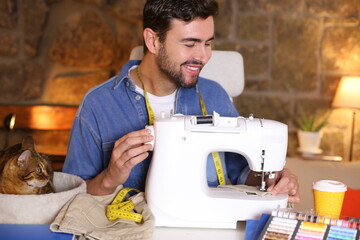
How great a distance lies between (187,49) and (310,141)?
6.96 ft

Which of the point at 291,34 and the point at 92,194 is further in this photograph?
the point at 291,34

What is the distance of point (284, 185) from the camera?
139 centimetres

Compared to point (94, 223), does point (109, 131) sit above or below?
above

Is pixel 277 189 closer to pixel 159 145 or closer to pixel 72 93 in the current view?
pixel 159 145

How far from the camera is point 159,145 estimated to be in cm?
→ 132

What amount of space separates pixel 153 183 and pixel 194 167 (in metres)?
0.11

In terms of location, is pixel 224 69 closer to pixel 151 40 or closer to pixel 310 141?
pixel 151 40

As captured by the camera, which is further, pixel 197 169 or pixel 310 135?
pixel 310 135

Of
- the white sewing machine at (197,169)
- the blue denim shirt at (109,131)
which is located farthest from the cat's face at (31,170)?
the blue denim shirt at (109,131)

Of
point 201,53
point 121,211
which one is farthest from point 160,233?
point 201,53

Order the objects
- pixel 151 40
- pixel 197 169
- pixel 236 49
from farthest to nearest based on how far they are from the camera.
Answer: pixel 236 49, pixel 151 40, pixel 197 169

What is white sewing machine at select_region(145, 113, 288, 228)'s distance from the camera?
131cm

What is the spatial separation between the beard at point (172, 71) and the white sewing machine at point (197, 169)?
0.38 meters

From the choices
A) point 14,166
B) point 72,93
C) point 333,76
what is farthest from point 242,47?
point 14,166
